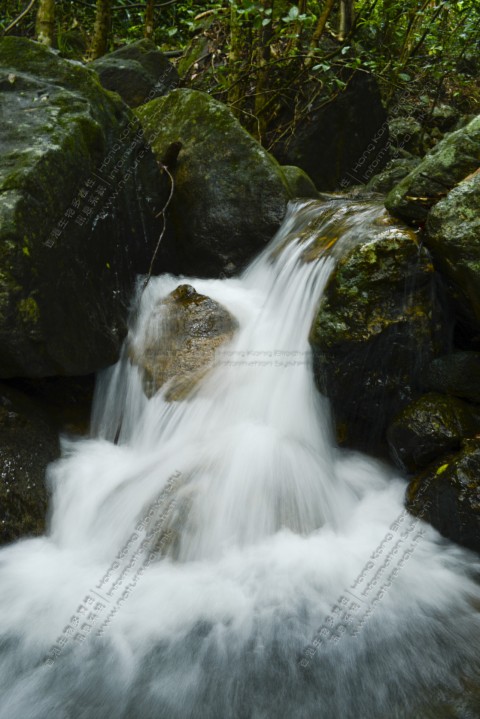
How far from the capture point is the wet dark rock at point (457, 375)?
356 cm

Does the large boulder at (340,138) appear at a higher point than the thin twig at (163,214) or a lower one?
higher

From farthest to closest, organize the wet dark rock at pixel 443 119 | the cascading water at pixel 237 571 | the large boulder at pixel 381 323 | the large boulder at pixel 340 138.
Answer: the wet dark rock at pixel 443 119 < the large boulder at pixel 340 138 < the large boulder at pixel 381 323 < the cascading water at pixel 237 571

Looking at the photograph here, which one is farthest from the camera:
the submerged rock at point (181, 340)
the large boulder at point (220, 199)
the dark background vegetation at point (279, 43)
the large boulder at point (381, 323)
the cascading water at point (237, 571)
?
the dark background vegetation at point (279, 43)

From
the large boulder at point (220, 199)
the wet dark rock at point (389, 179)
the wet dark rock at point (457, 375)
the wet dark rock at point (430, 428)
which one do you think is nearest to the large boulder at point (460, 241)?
the wet dark rock at point (457, 375)

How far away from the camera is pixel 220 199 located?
570cm

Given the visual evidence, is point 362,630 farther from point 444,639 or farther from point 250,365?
point 250,365

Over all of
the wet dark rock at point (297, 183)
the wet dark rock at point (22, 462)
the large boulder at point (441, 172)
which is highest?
the large boulder at point (441, 172)

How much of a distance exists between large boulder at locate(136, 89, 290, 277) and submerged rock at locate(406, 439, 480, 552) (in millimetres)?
3359

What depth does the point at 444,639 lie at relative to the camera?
2.58 meters

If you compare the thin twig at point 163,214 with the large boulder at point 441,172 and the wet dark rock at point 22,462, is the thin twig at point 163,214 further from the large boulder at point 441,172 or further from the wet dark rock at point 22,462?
the large boulder at point 441,172

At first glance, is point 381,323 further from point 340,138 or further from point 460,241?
point 340,138

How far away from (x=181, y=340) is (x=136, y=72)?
533 centimetres

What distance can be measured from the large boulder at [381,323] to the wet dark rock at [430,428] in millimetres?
224

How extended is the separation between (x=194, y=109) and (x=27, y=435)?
4.36 metres
